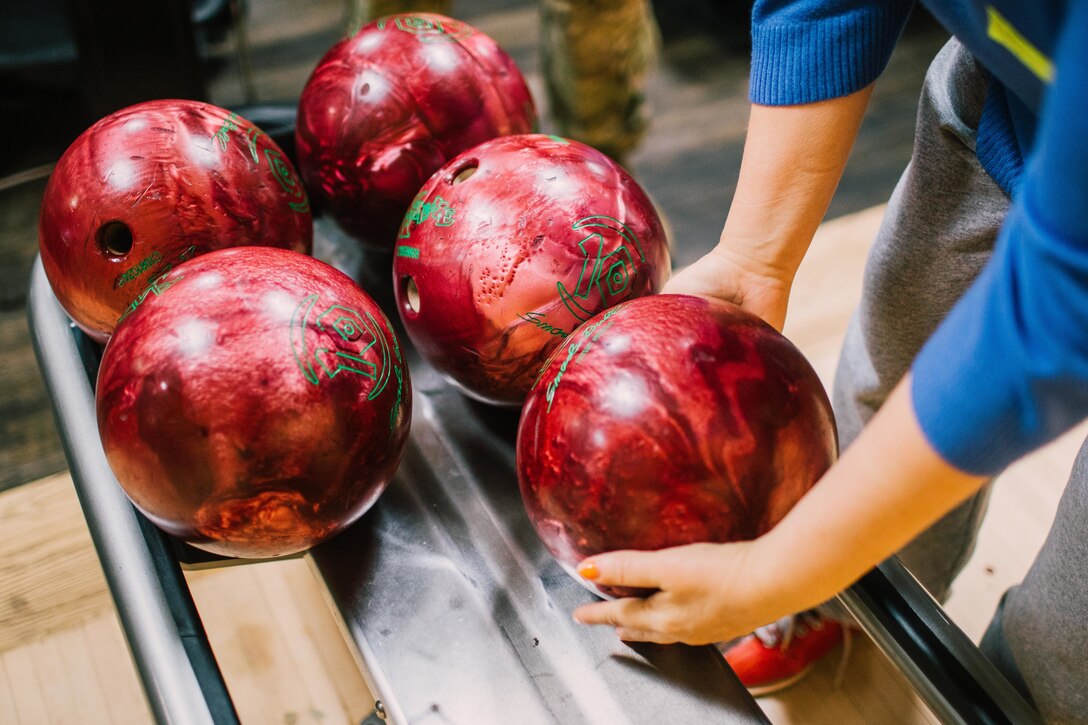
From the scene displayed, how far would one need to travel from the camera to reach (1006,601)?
1.09 meters

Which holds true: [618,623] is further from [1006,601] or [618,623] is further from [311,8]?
[311,8]

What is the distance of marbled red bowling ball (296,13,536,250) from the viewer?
40.8 inches

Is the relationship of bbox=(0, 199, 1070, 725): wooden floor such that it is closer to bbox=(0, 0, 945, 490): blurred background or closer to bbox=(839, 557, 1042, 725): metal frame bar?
bbox=(0, 0, 945, 490): blurred background

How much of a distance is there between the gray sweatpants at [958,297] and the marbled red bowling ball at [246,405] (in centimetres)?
61

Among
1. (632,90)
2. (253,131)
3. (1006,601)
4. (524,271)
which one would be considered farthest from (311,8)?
(1006,601)

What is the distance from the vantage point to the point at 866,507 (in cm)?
60

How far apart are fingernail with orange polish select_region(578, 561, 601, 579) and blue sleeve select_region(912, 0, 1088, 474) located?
29 cm

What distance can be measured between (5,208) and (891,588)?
2214 mm

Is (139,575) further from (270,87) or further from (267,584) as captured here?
(270,87)

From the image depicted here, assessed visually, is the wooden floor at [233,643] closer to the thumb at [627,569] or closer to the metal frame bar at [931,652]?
the metal frame bar at [931,652]

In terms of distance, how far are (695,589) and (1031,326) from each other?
30 cm

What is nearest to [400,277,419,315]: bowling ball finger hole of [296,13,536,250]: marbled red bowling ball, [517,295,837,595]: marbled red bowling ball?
[296,13,536,250]: marbled red bowling ball

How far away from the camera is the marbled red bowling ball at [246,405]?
757 mm

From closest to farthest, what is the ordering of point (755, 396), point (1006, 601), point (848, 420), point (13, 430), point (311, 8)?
point (755, 396)
point (1006, 601)
point (848, 420)
point (13, 430)
point (311, 8)
